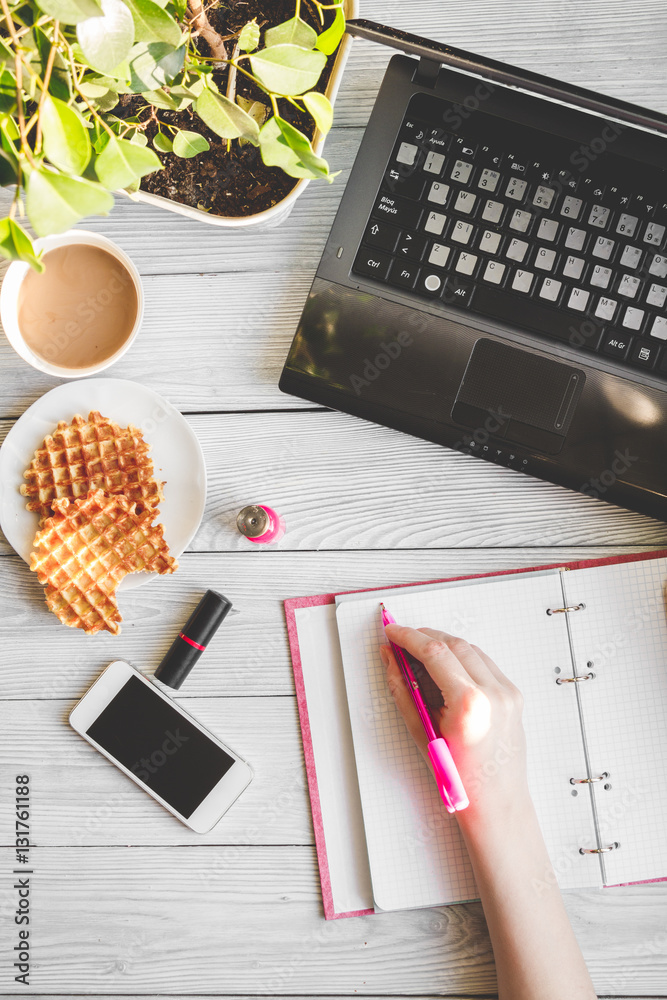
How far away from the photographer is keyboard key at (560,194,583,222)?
28.7 inches

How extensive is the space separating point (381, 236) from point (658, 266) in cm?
30

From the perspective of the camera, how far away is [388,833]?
0.85m

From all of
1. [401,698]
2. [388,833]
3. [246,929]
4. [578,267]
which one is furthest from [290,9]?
[246,929]

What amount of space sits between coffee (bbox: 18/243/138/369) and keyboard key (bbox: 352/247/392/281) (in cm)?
26

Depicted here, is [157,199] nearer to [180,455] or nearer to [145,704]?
[180,455]

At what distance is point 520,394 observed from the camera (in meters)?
0.77

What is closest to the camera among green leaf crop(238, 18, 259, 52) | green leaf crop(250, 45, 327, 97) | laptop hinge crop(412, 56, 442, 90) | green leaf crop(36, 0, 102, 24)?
green leaf crop(36, 0, 102, 24)

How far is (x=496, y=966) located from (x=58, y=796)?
0.58m

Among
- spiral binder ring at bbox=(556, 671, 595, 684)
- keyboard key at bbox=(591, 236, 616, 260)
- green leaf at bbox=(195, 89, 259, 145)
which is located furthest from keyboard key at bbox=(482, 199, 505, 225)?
spiral binder ring at bbox=(556, 671, 595, 684)

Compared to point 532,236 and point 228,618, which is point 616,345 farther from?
point 228,618

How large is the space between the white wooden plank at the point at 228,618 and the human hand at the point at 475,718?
0.31ft

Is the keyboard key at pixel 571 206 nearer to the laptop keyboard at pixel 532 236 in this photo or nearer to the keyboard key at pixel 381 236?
the laptop keyboard at pixel 532 236

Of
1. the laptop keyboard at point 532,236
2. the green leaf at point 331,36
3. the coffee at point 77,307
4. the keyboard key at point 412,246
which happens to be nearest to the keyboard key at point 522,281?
the laptop keyboard at point 532,236

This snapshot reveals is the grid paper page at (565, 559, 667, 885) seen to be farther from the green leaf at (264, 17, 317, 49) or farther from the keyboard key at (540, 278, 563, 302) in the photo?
the green leaf at (264, 17, 317, 49)
